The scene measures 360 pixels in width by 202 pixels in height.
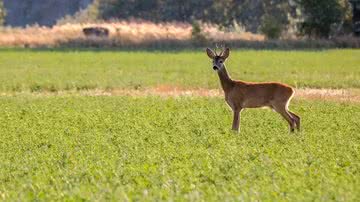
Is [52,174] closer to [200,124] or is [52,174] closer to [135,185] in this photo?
[135,185]

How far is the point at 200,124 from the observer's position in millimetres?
19938

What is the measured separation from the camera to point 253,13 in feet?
301

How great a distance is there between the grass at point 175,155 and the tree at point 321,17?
43.5 m

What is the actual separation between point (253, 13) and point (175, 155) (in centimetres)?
7793

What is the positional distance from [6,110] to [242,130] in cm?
747

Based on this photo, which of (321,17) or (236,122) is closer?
(236,122)

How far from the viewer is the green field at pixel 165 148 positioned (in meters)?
11.6

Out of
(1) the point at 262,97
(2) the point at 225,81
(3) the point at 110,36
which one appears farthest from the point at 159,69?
(3) the point at 110,36

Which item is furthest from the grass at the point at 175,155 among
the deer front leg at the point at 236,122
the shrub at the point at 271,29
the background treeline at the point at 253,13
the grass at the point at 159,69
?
the shrub at the point at 271,29

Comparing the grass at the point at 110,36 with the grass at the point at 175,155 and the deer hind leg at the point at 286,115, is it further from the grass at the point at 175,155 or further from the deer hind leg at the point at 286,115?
the deer hind leg at the point at 286,115

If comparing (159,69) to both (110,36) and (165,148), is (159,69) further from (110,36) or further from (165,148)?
(110,36)

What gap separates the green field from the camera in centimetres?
1162

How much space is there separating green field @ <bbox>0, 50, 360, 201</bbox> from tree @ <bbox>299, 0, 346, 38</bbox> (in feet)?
110

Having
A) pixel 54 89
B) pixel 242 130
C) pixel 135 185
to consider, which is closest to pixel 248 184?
pixel 135 185
